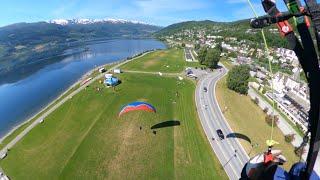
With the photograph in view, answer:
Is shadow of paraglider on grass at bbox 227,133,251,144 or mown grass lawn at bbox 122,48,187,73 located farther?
mown grass lawn at bbox 122,48,187,73

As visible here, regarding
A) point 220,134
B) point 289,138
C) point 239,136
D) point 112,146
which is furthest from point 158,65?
point 112,146

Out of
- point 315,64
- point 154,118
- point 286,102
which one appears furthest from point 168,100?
point 315,64

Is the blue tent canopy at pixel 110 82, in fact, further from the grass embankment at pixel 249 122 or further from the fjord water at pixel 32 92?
the grass embankment at pixel 249 122

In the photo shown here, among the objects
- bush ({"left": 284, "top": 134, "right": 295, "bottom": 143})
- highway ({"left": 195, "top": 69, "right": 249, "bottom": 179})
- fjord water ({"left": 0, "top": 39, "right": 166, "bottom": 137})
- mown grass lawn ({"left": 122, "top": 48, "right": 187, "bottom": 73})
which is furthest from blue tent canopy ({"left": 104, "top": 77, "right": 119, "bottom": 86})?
bush ({"left": 284, "top": 134, "right": 295, "bottom": 143})

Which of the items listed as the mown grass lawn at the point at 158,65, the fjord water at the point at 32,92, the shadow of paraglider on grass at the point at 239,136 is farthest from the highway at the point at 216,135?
the fjord water at the point at 32,92

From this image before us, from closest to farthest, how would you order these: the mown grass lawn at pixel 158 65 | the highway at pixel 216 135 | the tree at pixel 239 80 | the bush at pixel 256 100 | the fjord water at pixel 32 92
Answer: the highway at pixel 216 135
the fjord water at pixel 32 92
the bush at pixel 256 100
the tree at pixel 239 80
the mown grass lawn at pixel 158 65

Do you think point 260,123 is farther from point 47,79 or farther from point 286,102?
point 47,79

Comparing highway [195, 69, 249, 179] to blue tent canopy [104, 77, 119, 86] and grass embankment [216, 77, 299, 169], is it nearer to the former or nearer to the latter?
grass embankment [216, 77, 299, 169]
